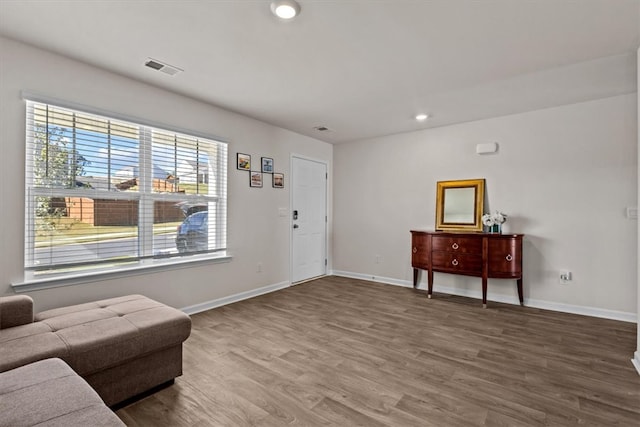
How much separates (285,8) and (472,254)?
133 inches

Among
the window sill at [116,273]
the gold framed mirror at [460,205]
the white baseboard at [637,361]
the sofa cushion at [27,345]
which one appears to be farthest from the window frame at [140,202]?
the white baseboard at [637,361]

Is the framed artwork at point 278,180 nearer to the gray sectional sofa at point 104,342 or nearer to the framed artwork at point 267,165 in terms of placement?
the framed artwork at point 267,165

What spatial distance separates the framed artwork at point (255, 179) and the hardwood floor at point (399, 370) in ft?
5.35

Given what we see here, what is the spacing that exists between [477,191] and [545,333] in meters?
1.89

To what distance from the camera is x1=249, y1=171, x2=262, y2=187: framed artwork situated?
4.16 m

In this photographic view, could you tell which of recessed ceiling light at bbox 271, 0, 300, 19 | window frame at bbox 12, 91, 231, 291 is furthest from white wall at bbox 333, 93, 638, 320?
recessed ceiling light at bbox 271, 0, 300, 19

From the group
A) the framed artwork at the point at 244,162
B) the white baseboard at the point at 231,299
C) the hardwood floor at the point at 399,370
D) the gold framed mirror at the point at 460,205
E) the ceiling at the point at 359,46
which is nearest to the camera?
the hardwood floor at the point at 399,370

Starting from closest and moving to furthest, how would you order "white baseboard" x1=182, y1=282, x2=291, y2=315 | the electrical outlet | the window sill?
the window sill < "white baseboard" x1=182, y1=282, x2=291, y2=315 < the electrical outlet

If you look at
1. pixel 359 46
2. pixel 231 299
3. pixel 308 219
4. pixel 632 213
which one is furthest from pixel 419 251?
pixel 359 46

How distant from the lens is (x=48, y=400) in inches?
45.7

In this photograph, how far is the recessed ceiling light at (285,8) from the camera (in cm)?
185

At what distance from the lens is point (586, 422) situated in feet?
5.57

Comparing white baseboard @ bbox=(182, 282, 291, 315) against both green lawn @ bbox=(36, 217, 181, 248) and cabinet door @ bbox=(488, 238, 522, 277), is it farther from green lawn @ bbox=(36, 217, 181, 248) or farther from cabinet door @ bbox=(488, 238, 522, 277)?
cabinet door @ bbox=(488, 238, 522, 277)

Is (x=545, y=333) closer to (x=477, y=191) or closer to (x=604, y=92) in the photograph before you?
(x=477, y=191)
